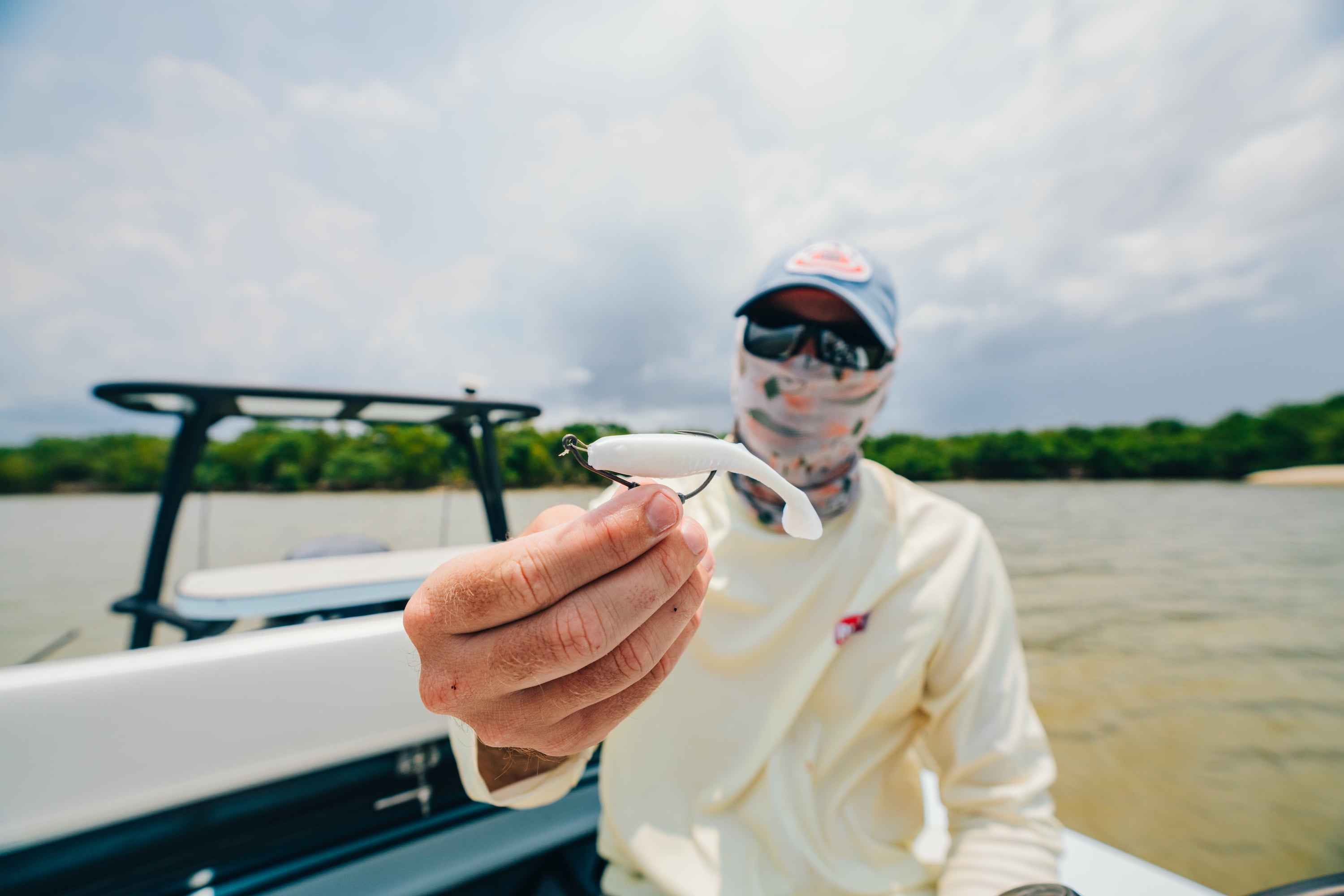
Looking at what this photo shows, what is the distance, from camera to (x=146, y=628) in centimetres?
238

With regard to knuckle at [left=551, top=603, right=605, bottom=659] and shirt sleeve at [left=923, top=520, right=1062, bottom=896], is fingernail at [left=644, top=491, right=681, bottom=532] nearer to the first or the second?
knuckle at [left=551, top=603, right=605, bottom=659]

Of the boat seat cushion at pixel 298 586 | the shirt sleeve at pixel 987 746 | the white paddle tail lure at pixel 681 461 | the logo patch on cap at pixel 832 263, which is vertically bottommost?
the shirt sleeve at pixel 987 746

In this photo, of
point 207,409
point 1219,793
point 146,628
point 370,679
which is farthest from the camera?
point 1219,793

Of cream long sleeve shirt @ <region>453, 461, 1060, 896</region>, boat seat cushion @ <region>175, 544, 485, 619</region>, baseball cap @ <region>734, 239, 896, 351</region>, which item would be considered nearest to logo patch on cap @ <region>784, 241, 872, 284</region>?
baseball cap @ <region>734, 239, 896, 351</region>

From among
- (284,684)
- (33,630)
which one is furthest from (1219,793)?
(33,630)

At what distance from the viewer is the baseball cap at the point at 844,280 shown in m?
1.80

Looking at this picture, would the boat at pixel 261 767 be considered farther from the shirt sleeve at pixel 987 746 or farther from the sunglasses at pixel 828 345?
the sunglasses at pixel 828 345

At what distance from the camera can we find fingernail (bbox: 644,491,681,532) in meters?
0.80

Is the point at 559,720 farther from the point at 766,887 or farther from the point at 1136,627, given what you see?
the point at 1136,627

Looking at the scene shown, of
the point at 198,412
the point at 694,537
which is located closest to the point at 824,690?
the point at 694,537

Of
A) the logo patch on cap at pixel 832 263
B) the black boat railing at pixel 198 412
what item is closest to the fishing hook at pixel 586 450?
the logo patch on cap at pixel 832 263

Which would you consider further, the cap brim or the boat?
the cap brim

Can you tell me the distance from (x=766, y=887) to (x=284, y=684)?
179cm

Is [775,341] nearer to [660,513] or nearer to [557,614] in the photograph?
[660,513]
